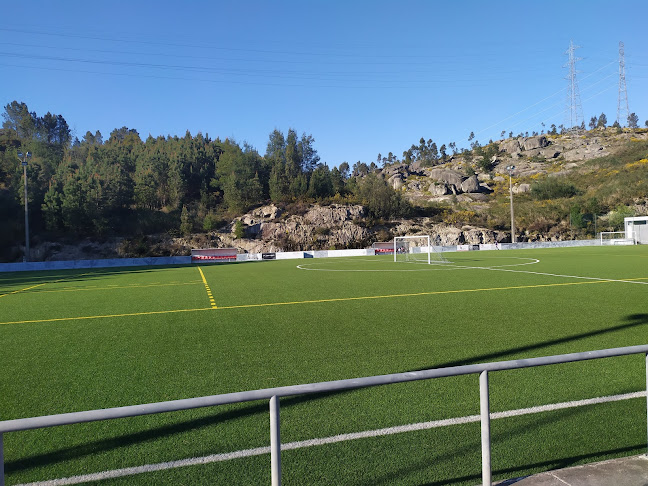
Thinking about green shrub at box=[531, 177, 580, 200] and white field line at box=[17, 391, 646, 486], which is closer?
white field line at box=[17, 391, 646, 486]

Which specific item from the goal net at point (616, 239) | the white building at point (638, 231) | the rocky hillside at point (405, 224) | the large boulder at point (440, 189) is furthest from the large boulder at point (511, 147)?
the white building at point (638, 231)

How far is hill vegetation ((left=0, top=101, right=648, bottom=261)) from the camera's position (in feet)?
203

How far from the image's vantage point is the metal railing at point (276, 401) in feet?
7.11

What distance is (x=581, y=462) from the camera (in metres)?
3.68

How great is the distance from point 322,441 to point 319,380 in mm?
1766

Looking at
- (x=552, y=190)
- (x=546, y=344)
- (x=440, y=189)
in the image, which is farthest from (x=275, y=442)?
(x=440, y=189)

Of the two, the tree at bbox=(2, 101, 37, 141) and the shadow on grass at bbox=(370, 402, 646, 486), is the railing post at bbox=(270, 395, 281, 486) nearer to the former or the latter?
the shadow on grass at bbox=(370, 402, 646, 486)

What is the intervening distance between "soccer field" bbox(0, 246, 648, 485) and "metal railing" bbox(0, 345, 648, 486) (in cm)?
93

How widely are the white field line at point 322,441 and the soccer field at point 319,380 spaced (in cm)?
2

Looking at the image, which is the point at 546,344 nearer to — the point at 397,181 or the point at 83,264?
the point at 83,264

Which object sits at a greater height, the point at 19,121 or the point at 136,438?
the point at 19,121

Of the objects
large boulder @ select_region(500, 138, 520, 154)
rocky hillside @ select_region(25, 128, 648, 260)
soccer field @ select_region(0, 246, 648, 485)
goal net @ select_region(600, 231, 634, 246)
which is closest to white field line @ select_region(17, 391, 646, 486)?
soccer field @ select_region(0, 246, 648, 485)

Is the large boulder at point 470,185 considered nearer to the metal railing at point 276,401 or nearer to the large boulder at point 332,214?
the large boulder at point 332,214

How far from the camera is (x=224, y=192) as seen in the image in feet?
249
